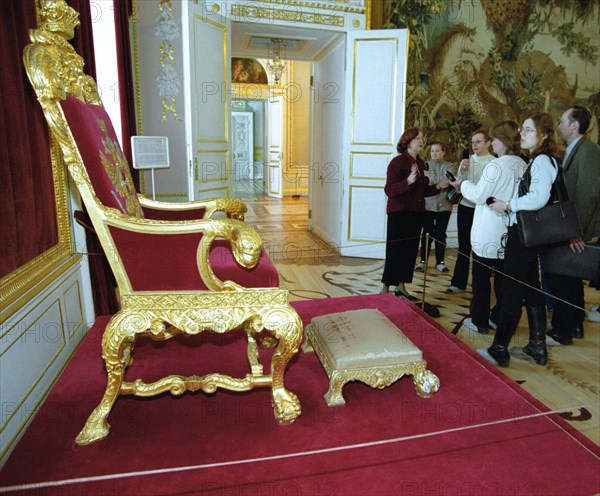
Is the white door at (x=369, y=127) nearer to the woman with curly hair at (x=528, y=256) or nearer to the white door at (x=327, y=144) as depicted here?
the white door at (x=327, y=144)

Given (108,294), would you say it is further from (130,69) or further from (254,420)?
(130,69)

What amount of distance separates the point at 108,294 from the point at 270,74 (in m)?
9.54

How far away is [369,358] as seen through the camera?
1926 millimetres

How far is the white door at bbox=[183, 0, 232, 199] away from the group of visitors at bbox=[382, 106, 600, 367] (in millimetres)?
1882

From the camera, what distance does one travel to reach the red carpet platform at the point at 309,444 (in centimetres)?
147

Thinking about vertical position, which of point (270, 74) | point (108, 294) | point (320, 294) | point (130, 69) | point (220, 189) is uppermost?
point (270, 74)

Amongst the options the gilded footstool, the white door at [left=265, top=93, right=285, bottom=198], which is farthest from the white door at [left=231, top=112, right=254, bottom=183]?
the gilded footstool

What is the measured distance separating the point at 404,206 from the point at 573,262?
1.20 m

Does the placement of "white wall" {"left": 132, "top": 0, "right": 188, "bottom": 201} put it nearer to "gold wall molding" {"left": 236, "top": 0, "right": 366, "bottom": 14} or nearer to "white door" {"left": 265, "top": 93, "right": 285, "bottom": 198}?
"gold wall molding" {"left": 236, "top": 0, "right": 366, "bottom": 14}

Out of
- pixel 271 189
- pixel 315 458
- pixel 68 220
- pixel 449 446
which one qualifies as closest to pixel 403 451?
pixel 449 446

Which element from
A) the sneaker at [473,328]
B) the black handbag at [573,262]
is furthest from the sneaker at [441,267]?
the black handbag at [573,262]

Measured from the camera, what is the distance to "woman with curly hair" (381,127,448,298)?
344 cm

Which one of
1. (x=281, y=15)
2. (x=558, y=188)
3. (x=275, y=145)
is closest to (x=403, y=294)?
(x=558, y=188)

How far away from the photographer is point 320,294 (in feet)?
12.8
